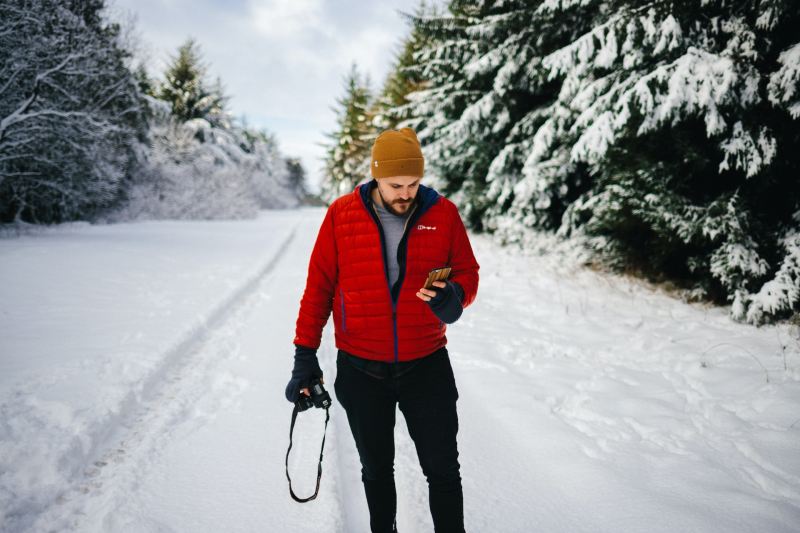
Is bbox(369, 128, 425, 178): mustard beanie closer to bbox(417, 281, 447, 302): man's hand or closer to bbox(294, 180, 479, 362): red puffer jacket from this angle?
bbox(294, 180, 479, 362): red puffer jacket

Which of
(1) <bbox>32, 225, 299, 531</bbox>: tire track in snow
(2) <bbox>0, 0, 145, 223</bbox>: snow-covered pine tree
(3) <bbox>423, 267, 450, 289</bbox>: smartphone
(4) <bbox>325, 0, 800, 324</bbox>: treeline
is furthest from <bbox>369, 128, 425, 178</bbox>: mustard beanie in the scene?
(2) <bbox>0, 0, 145, 223</bbox>: snow-covered pine tree

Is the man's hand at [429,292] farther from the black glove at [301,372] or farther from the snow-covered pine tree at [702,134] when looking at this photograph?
the snow-covered pine tree at [702,134]

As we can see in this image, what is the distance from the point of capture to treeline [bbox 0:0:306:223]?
970cm

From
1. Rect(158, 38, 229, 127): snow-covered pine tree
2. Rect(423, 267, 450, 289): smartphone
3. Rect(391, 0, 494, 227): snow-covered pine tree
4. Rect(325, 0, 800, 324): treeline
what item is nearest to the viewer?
Rect(423, 267, 450, 289): smartphone

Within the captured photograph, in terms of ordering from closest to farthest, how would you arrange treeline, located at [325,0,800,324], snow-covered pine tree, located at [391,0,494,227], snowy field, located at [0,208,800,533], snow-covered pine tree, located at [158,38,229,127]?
snowy field, located at [0,208,800,533] → treeline, located at [325,0,800,324] → snow-covered pine tree, located at [391,0,494,227] → snow-covered pine tree, located at [158,38,229,127]

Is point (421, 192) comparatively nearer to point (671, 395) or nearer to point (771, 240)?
point (671, 395)

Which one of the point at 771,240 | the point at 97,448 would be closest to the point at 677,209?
the point at 771,240

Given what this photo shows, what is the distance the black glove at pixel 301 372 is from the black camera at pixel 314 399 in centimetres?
3

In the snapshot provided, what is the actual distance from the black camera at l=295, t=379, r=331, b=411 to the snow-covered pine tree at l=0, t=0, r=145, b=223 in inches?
487

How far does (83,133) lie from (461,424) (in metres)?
14.1

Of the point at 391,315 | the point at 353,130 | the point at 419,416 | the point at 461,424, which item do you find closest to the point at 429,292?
the point at 391,315

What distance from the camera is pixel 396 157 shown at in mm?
1791

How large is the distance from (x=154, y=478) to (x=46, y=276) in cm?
689

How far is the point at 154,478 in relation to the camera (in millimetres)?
2525
